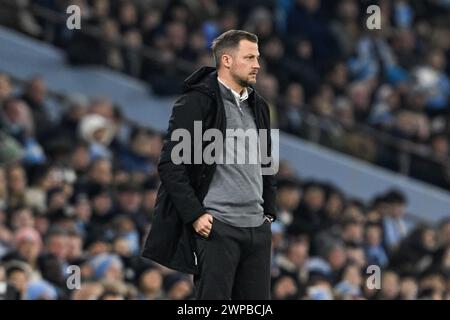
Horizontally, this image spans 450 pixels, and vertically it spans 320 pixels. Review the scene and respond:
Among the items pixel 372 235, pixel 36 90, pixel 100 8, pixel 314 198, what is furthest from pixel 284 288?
pixel 100 8

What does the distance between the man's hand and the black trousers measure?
4cm

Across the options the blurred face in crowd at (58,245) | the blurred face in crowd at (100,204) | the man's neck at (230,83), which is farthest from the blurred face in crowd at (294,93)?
the man's neck at (230,83)

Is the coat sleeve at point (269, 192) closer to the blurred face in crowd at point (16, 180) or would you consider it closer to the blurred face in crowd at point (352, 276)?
the blurred face in crowd at point (16, 180)

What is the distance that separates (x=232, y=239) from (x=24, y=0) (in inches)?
368

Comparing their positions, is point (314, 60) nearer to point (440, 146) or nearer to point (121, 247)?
point (440, 146)

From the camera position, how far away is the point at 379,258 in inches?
578

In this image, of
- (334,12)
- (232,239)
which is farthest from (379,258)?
(232,239)

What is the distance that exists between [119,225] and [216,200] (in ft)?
16.3

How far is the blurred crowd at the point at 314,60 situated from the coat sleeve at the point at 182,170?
342 inches

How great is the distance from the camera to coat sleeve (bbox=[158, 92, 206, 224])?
25.0 ft

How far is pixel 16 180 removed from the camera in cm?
1267

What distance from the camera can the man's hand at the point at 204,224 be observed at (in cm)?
764

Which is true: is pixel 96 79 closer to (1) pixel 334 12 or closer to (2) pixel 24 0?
(2) pixel 24 0
